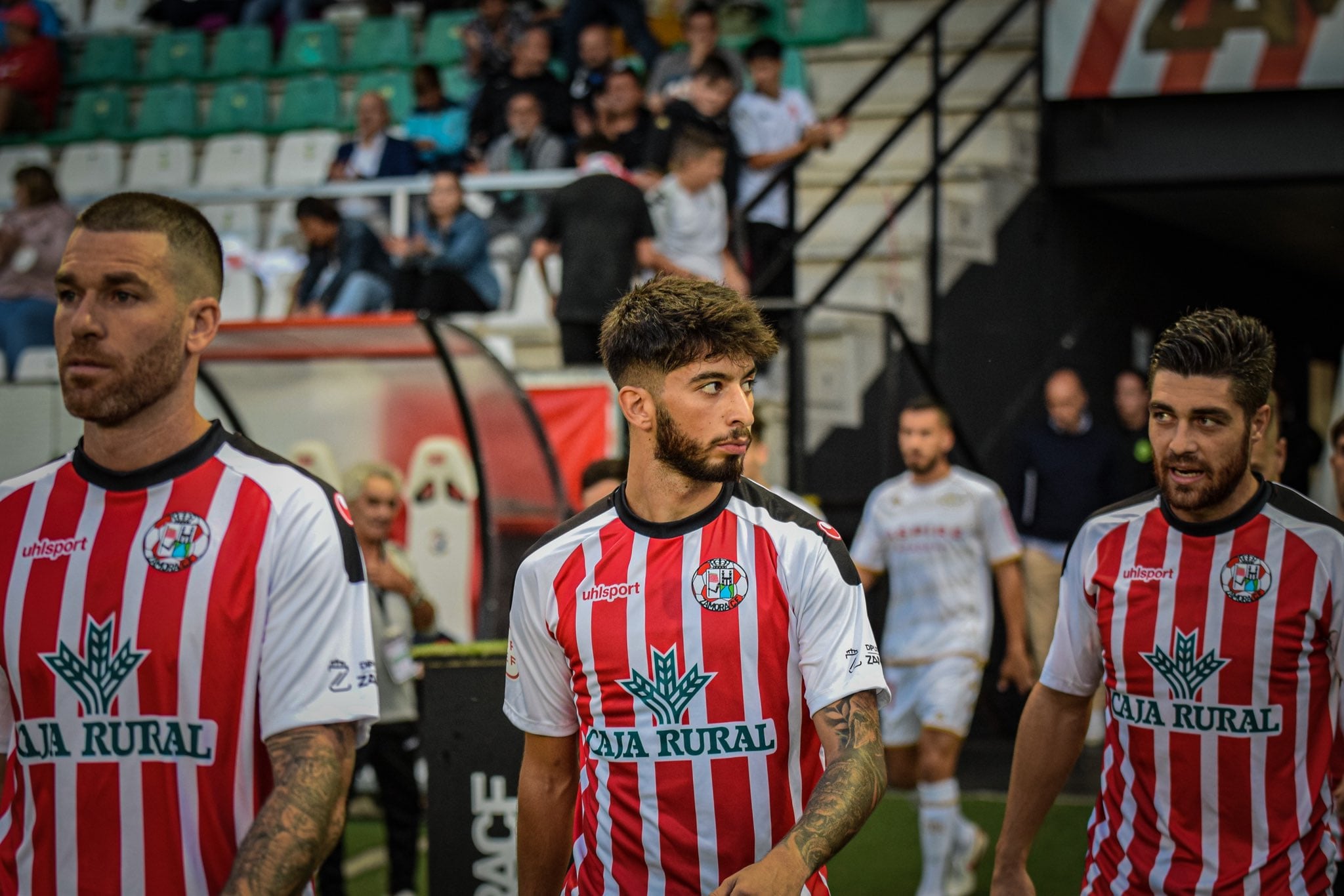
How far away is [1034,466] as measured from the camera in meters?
8.70

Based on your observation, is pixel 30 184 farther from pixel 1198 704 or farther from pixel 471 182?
pixel 1198 704

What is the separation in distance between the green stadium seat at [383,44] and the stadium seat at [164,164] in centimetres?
168

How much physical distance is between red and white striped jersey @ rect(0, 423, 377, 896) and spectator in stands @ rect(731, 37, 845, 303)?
6435mm

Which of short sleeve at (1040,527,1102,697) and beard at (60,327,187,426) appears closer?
beard at (60,327,187,426)

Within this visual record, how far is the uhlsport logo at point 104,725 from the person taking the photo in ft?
8.49

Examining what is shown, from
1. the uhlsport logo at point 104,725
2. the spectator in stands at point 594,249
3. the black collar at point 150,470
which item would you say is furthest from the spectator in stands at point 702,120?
the uhlsport logo at point 104,725

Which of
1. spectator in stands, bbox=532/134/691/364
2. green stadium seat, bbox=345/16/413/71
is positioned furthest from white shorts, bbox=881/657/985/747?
green stadium seat, bbox=345/16/413/71

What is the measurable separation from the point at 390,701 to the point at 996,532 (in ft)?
9.26

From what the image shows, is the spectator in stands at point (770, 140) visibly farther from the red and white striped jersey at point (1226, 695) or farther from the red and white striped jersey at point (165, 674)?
the red and white striped jersey at point (165, 674)

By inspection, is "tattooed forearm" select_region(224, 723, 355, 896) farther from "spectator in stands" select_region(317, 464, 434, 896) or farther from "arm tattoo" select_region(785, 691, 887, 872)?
"spectator in stands" select_region(317, 464, 434, 896)

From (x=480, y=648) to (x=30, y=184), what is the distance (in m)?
7.17

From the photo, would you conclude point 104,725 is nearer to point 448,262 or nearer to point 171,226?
point 171,226

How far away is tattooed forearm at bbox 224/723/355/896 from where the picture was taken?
2.44 meters

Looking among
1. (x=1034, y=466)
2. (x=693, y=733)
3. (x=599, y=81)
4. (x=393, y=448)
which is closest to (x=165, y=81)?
(x=599, y=81)
